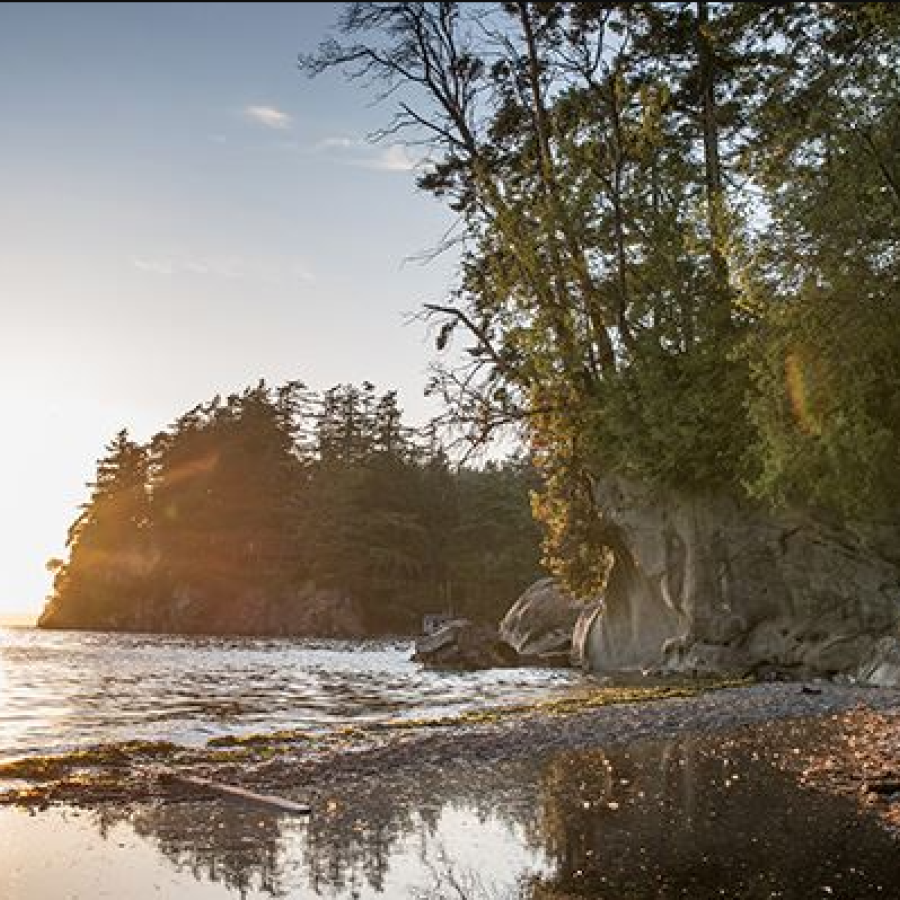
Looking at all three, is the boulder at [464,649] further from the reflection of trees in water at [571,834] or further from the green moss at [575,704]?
the reflection of trees in water at [571,834]

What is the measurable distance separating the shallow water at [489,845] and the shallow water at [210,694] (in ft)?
25.2

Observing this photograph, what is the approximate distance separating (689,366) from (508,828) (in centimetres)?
2415

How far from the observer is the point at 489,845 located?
800 centimetres

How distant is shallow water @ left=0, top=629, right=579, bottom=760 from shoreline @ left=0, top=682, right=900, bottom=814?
241cm

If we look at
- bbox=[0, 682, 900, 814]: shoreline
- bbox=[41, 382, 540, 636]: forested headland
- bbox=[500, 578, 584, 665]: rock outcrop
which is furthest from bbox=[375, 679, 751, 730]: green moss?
bbox=[41, 382, 540, 636]: forested headland

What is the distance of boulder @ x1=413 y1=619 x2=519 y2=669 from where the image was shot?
45.7 meters

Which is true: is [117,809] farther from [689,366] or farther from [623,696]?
[689,366]

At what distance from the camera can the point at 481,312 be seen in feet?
110

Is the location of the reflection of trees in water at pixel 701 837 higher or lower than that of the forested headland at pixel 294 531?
lower

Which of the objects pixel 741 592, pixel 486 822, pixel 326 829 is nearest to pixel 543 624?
pixel 741 592

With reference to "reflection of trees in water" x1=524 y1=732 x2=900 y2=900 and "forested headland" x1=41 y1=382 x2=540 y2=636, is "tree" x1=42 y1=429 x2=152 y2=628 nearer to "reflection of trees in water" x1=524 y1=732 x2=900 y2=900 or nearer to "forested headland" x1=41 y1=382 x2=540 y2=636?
"forested headland" x1=41 y1=382 x2=540 y2=636

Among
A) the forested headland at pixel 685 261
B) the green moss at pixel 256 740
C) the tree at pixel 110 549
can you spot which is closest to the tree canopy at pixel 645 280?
the forested headland at pixel 685 261

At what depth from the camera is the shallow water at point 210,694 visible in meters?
19.3

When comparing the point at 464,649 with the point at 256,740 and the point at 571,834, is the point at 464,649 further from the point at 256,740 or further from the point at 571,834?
the point at 571,834
